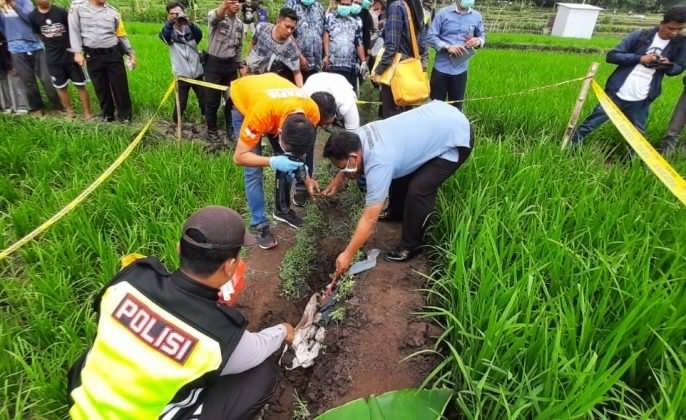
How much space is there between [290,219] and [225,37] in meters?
2.34

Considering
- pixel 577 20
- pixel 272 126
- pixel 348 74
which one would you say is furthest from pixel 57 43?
pixel 577 20

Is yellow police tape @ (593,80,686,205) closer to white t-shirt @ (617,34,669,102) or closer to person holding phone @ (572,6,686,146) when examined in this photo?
person holding phone @ (572,6,686,146)

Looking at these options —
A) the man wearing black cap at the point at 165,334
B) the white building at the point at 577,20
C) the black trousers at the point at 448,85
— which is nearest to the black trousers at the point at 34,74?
the black trousers at the point at 448,85

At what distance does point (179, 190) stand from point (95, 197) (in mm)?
567

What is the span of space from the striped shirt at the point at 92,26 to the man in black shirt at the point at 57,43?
16.5 inches

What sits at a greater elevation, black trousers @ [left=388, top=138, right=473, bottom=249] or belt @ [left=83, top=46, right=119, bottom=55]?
belt @ [left=83, top=46, right=119, bottom=55]

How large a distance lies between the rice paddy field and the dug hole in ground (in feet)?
0.48

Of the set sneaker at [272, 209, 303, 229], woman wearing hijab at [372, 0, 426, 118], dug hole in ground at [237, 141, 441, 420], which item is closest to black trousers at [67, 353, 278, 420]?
dug hole in ground at [237, 141, 441, 420]

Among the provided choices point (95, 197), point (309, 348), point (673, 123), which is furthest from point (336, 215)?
point (673, 123)

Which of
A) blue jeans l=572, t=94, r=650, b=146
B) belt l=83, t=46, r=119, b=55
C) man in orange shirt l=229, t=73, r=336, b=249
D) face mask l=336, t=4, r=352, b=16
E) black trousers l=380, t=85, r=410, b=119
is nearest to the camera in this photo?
man in orange shirt l=229, t=73, r=336, b=249

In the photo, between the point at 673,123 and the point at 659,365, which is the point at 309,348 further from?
the point at 673,123

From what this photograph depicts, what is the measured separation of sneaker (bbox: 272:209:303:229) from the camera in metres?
3.27

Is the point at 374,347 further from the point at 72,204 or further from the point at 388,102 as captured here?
the point at 388,102

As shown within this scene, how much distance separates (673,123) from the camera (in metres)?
4.11
